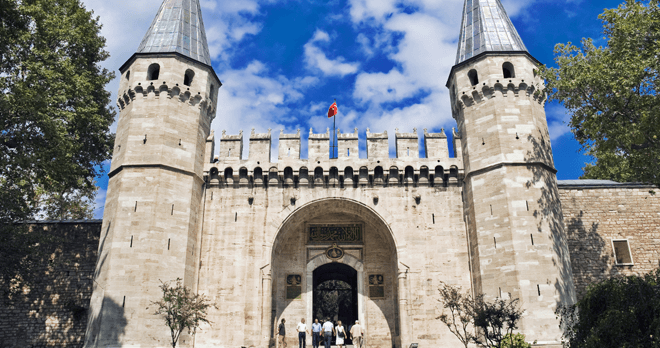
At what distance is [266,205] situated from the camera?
62.6 feet

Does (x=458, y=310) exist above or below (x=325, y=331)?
above

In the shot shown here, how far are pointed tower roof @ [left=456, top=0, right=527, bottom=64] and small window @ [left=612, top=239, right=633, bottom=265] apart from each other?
884 cm

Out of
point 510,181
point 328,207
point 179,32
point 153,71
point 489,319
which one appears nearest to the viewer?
point 489,319

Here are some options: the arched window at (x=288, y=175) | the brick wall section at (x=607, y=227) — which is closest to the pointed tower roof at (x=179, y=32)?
the arched window at (x=288, y=175)

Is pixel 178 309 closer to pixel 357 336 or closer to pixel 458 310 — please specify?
pixel 357 336

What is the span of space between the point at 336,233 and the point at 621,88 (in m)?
11.9

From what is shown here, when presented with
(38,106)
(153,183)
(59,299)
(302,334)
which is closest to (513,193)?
(302,334)

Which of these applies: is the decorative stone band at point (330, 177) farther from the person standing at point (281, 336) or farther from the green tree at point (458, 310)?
the person standing at point (281, 336)

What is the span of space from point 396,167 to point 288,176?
4488mm

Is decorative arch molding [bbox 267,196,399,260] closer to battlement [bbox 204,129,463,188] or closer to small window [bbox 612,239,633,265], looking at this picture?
battlement [bbox 204,129,463,188]

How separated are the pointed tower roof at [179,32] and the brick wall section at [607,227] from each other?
55.7ft

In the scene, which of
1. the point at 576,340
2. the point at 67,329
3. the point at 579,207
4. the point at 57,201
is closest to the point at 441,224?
the point at 579,207

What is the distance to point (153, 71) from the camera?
64.5 ft

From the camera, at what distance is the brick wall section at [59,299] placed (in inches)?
738
